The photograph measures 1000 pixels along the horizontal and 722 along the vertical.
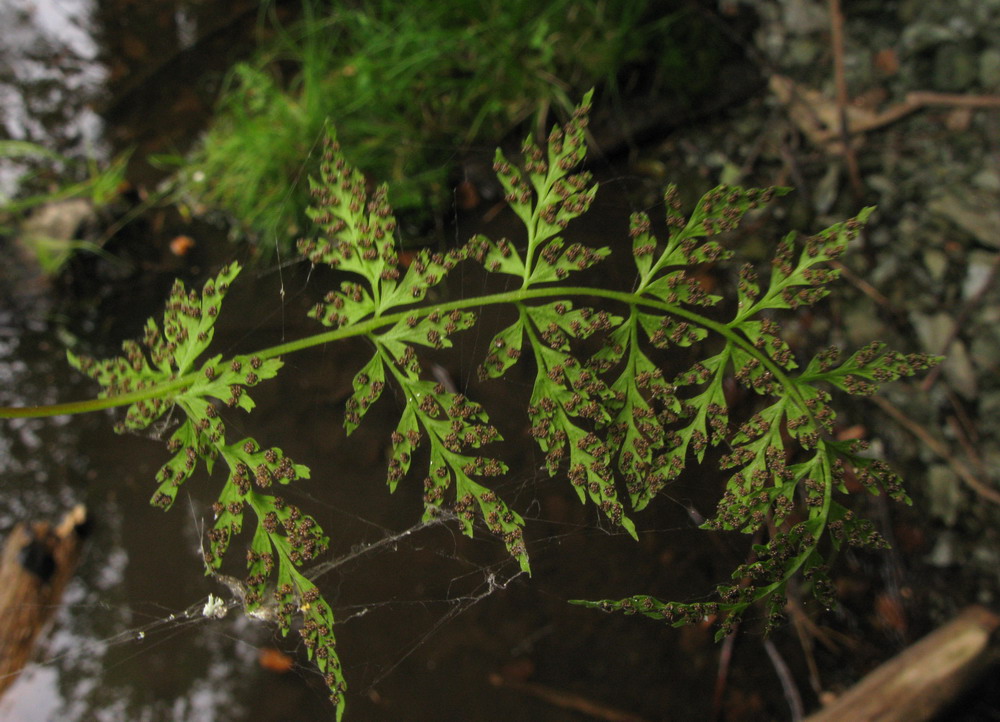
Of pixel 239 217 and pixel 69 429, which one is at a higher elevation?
pixel 239 217

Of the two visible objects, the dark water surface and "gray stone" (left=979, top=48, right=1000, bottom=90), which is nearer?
the dark water surface

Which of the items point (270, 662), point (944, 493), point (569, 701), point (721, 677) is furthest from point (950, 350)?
point (270, 662)

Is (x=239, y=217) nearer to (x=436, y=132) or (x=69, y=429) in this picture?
(x=436, y=132)

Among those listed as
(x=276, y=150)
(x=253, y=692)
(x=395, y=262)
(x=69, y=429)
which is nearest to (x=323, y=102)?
(x=276, y=150)

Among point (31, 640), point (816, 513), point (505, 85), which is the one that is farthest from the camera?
point (505, 85)

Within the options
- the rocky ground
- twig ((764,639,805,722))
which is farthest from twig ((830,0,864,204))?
twig ((764,639,805,722))

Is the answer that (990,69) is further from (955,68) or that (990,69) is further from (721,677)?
(721,677)

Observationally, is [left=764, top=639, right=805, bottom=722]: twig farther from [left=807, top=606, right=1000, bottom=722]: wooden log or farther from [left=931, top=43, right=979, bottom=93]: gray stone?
[left=931, top=43, right=979, bottom=93]: gray stone
